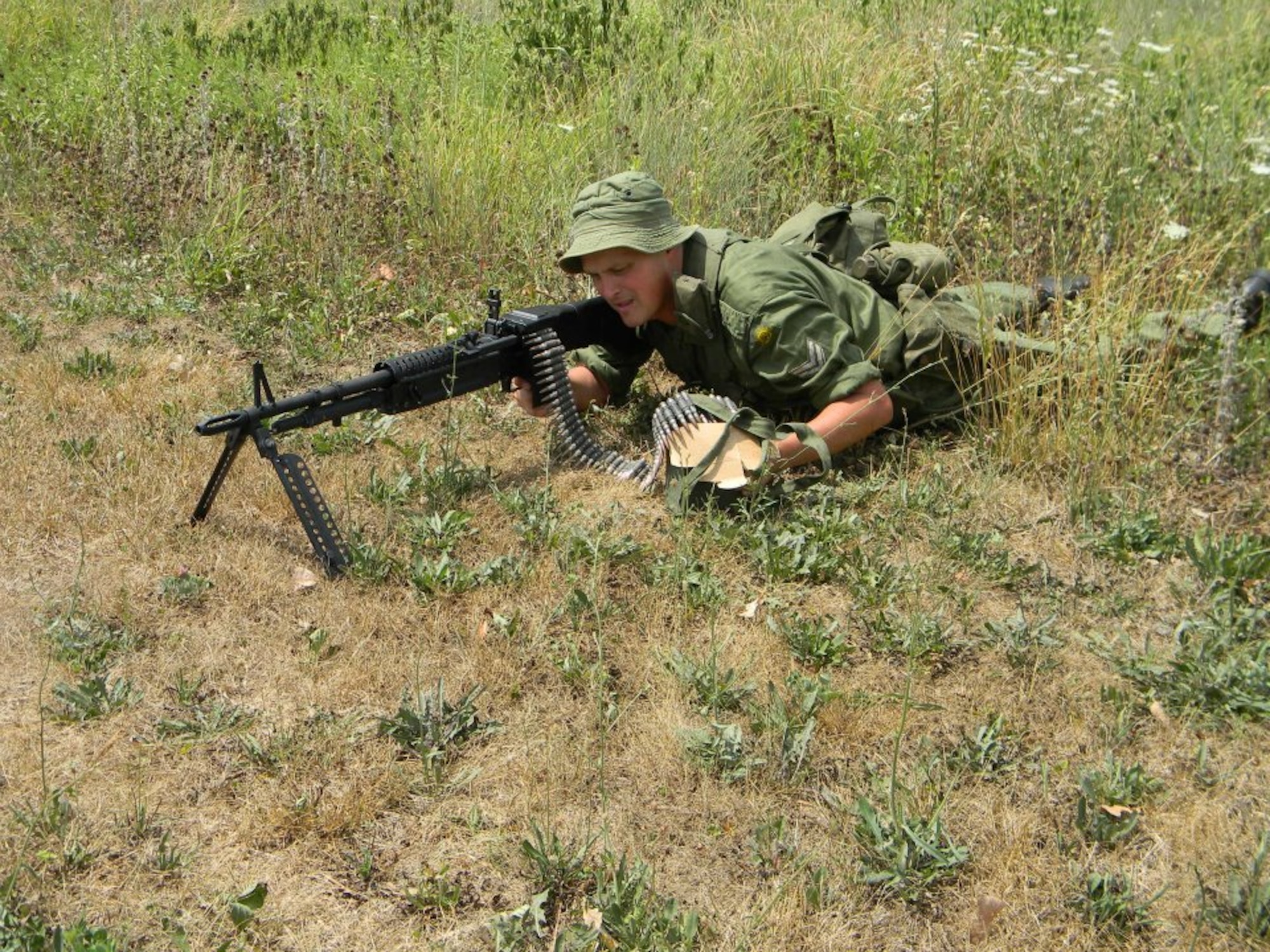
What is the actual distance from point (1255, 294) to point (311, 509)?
383cm

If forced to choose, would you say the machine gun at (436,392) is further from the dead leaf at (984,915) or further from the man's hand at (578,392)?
the dead leaf at (984,915)

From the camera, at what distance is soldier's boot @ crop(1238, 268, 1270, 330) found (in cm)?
529

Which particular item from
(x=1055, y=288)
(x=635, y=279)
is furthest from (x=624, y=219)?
(x=1055, y=288)

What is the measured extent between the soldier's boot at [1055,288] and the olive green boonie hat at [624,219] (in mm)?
1650

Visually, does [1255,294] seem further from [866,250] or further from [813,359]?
[813,359]

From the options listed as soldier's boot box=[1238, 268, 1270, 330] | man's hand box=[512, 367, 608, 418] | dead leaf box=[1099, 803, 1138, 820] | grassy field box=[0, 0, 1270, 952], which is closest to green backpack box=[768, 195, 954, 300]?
grassy field box=[0, 0, 1270, 952]

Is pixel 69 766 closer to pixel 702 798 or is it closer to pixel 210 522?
pixel 210 522

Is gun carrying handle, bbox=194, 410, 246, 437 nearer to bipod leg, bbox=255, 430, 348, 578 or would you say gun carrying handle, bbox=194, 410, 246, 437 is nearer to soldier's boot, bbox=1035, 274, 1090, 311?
bipod leg, bbox=255, 430, 348, 578

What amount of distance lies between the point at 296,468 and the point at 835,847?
6.78 ft

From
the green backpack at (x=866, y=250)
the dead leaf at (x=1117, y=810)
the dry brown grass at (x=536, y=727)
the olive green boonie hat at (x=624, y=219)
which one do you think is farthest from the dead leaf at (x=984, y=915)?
the green backpack at (x=866, y=250)

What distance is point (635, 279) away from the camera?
4758 millimetres

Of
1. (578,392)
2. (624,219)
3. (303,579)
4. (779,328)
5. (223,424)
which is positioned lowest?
(303,579)

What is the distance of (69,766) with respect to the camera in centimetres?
332

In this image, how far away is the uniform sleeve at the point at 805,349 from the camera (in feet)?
15.2
